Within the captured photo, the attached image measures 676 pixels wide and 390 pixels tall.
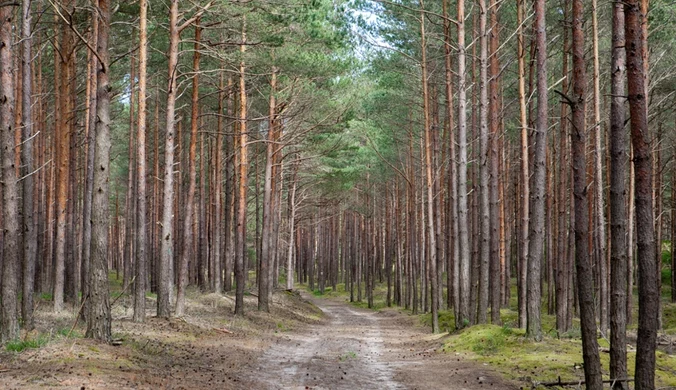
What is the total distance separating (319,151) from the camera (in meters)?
32.1

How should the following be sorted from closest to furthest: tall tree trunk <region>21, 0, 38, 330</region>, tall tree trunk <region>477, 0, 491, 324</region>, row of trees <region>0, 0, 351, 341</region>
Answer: row of trees <region>0, 0, 351, 341</region> < tall tree trunk <region>21, 0, 38, 330</region> < tall tree trunk <region>477, 0, 491, 324</region>

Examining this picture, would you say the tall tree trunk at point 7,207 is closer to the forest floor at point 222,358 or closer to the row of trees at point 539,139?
the forest floor at point 222,358

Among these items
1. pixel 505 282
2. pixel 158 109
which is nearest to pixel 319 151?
pixel 158 109

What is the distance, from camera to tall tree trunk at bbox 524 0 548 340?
13.1 metres

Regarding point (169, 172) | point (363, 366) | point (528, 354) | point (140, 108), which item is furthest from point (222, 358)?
point (140, 108)

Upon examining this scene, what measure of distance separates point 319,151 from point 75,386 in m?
24.6

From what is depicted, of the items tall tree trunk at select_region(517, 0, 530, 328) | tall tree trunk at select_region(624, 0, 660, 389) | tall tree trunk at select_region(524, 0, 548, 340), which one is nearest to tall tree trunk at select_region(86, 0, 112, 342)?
tall tree trunk at select_region(524, 0, 548, 340)

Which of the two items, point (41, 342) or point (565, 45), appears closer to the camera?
point (41, 342)

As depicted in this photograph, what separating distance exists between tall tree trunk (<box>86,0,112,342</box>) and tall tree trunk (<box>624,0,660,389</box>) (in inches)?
346

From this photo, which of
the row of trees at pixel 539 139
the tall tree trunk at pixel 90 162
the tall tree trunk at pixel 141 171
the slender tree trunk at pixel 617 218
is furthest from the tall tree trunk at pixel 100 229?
the slender tree trunk at pixel 617 218

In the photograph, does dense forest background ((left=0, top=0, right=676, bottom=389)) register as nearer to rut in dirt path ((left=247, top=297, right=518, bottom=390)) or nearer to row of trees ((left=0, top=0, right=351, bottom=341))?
row of trees ((left=0, top=0, right=351, bottom=341))

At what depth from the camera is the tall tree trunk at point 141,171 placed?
1555cm

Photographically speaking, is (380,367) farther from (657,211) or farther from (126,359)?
(657,211)

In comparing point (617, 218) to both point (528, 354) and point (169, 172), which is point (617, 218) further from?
point (169, 172)
